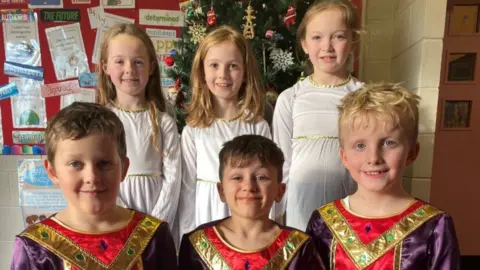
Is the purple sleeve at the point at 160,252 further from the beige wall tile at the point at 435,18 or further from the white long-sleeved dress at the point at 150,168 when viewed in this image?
the beige wall tile at the point at 435,18

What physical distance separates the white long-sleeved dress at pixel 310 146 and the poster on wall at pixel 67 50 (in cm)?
199

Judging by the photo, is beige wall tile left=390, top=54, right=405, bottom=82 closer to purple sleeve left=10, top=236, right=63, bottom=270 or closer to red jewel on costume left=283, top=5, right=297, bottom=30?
red jewel on costume left=283, top=5, right=297, bottom=30

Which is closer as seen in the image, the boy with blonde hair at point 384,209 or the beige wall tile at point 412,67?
the boy with blonde hair at point 384,209

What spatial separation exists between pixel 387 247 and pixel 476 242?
3040 millimetres

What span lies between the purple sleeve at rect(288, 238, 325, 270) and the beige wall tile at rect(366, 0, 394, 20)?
97.9 inches

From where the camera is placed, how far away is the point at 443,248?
1.23m

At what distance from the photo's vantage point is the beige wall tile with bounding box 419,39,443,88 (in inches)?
97.3

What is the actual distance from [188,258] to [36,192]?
2.51m


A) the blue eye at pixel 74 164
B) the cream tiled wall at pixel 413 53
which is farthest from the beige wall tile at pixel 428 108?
the blue eye at pixel 74 164

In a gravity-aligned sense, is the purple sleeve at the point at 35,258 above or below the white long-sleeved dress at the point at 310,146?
below

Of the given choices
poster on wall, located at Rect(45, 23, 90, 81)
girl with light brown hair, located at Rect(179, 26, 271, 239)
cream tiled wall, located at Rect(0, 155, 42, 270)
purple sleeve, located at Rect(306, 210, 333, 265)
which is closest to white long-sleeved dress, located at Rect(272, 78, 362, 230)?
girl with light brown hair, located at Rect(179, 26, 271, 239)

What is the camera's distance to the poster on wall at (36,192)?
3256 mm

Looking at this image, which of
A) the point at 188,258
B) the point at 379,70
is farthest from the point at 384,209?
the point at 379,70

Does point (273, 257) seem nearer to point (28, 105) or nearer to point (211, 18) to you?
point (211, 18)
